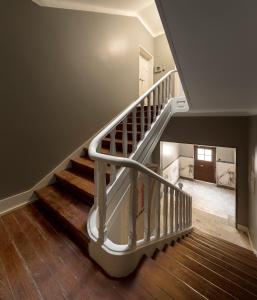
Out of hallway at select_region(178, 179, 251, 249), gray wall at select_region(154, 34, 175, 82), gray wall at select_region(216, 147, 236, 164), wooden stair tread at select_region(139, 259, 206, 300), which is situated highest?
gray wall at select_region(154, 34, 175, 82)

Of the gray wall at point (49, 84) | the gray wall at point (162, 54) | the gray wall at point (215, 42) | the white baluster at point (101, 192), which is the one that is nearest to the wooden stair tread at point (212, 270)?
the white baluster at point (101, 192)

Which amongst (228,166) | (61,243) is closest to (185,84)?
(61,243)

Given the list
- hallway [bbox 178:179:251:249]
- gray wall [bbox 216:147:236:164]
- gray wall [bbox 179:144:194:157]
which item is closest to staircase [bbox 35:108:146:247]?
hallway [bbox 178:179:251:249]

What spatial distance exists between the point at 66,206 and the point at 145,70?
4.49 meters

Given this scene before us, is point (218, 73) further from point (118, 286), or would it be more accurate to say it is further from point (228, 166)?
point (228, 166)

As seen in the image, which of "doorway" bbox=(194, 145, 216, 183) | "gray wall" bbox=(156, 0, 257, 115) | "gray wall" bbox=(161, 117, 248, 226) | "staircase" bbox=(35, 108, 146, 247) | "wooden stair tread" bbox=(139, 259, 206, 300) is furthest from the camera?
"doorway" bbox=(194, 145, 216, 183)

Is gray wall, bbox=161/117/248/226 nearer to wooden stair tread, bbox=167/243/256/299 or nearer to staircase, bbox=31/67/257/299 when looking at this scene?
staircase, bbox=31/67/257/299

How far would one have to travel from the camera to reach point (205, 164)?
7.76 metres

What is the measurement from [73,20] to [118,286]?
3.51 m

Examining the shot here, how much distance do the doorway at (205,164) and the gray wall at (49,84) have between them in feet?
18.1

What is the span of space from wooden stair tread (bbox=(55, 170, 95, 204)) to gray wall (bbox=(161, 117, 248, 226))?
103 inches

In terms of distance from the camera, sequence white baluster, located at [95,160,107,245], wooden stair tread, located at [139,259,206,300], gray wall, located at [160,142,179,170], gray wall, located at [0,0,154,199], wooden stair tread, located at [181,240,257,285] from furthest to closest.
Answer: gray wall, located at [160,142,179,170] → gray wall, located at [0,0,154,199] → wooden stair tread, located at [181,240,257,285] → white baluster, located at [95,160,107,245] → wooden stair tread, located at [139,259,206,300]

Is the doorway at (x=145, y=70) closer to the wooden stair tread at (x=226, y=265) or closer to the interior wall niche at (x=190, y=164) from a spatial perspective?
the interior wall niche at (x=190, y=164)

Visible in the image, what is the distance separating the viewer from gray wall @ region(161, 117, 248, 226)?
3514 millimetres
